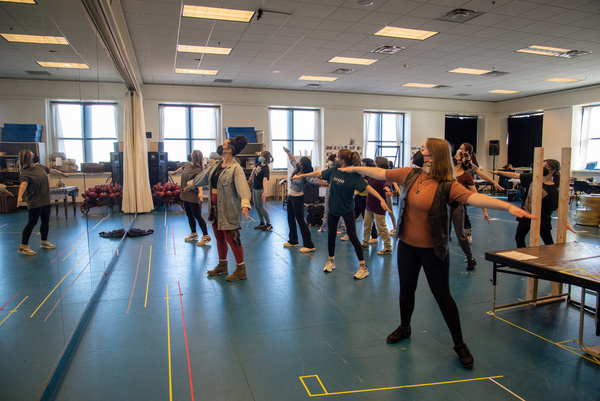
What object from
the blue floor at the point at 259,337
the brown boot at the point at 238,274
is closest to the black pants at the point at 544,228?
the blue floor at the point at 259,337

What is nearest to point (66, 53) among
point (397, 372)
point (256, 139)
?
point (397, 372)

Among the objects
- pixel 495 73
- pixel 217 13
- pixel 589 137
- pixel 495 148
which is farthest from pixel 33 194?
pixel 495 148

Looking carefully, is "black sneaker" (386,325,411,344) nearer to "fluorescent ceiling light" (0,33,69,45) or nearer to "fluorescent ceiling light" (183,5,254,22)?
"fluorescent ceiling light" (0,33,69,45)

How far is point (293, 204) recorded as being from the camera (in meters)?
6.16

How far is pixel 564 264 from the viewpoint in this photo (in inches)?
115

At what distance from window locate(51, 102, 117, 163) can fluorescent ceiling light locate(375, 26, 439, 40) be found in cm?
570

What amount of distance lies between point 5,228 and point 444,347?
2.92 metres

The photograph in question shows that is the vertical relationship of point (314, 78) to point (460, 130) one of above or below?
above

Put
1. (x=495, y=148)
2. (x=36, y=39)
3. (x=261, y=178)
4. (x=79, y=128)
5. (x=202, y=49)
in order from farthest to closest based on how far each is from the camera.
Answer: (x=495, y=148) → (x=202, y=49) → (x=261, y=178) → (x=79, y=128) → (x=36, y=39)

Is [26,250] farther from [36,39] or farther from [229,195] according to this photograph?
[229,195]

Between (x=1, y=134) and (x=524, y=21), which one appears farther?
(x=524, y=21)

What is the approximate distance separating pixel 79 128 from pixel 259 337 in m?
2.30

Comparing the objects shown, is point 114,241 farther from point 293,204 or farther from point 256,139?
point 256,139

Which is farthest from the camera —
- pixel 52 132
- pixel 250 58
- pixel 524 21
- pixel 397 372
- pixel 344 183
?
pixel 250 58
